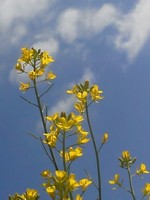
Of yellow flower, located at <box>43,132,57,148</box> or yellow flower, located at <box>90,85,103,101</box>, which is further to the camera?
yellow flower, located at <box>90,85,103,101</box>

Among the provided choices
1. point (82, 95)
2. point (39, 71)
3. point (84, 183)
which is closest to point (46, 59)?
point (39, 71)

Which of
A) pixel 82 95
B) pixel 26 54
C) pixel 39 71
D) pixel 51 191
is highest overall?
pixel 26 54

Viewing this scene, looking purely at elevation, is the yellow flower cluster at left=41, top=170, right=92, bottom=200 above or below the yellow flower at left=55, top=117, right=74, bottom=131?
below

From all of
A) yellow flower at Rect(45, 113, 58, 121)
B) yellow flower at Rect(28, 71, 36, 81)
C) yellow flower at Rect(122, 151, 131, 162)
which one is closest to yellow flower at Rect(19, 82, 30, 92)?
yellow flower at Rect(28, 71, 36, 81)

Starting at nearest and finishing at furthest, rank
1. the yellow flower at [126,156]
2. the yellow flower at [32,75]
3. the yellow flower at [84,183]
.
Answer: the yellow flower at [84,183]
the yellow flower at [32,75]
the yellow flower at [126,156]

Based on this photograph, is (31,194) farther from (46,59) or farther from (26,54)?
(26,54)

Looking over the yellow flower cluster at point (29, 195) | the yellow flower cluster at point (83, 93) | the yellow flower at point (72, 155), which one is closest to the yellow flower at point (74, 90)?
the yellow flower cluster at point (83, 93)

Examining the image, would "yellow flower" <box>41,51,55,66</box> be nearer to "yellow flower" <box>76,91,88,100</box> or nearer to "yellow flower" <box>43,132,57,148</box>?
"yellow flower" <box>76,91,88,100</box>

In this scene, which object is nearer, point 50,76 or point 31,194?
point 31,194

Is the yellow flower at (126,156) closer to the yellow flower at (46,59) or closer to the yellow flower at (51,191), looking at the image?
the yellow flower at (46,59)

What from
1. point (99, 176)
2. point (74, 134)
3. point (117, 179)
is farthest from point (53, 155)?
point (117, 179)

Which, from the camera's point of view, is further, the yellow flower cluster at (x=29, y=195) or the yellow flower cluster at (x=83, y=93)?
the yellow flower cluster at (x=83, y=93)
